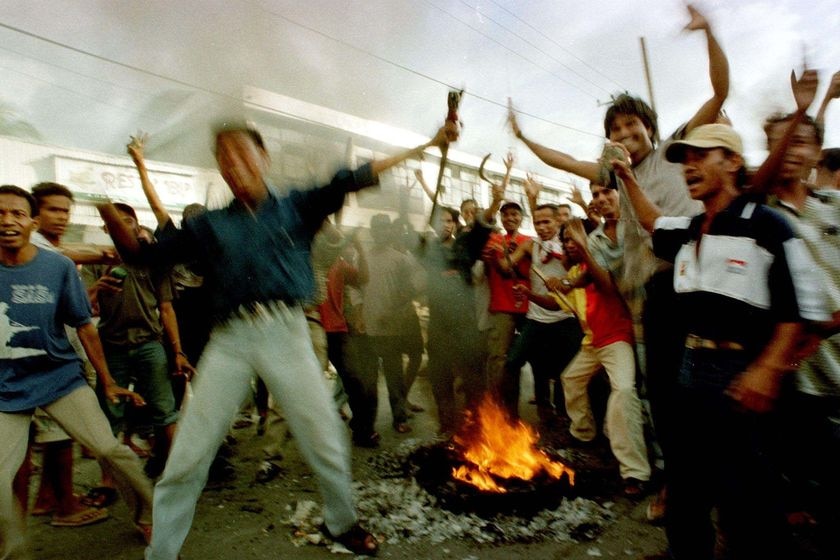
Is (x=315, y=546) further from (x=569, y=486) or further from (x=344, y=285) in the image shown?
(x=344, y=285)

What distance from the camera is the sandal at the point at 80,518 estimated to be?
3172 mm

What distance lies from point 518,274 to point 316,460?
3406mm

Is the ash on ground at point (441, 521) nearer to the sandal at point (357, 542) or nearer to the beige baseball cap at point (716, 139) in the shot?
the sandal at point (357, 542)

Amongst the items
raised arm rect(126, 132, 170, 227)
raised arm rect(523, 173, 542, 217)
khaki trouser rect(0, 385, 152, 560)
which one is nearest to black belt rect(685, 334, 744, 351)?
raised arm rect(126, 132, 170, 227)

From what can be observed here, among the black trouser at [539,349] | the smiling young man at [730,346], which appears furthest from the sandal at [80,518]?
the smiling young man at [730,346]

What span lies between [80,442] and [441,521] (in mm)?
2076

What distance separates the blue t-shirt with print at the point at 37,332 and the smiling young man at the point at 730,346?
3055mm

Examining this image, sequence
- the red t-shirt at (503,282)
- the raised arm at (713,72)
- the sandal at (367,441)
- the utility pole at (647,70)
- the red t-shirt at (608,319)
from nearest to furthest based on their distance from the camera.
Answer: the raised arm at (713,72), the red t-shirt at (608,319), the sandal at (367,441), the red t-shirt at (503,282), the utility pole at (647,70)

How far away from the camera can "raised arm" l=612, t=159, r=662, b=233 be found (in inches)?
97.0

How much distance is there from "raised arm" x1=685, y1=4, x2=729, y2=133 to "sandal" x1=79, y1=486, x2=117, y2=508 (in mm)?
4540

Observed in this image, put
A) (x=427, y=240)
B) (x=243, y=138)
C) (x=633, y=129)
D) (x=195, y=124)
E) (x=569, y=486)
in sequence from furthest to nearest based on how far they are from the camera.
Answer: (x=427, y=240), (x=195, y=124), (x=569, y=486), (x=633, y=129), (x=243, y=138)

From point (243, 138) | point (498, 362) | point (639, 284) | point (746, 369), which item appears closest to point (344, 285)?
point (498, 362)

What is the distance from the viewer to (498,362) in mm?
5086

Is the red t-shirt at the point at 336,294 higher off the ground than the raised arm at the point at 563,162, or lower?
lower
